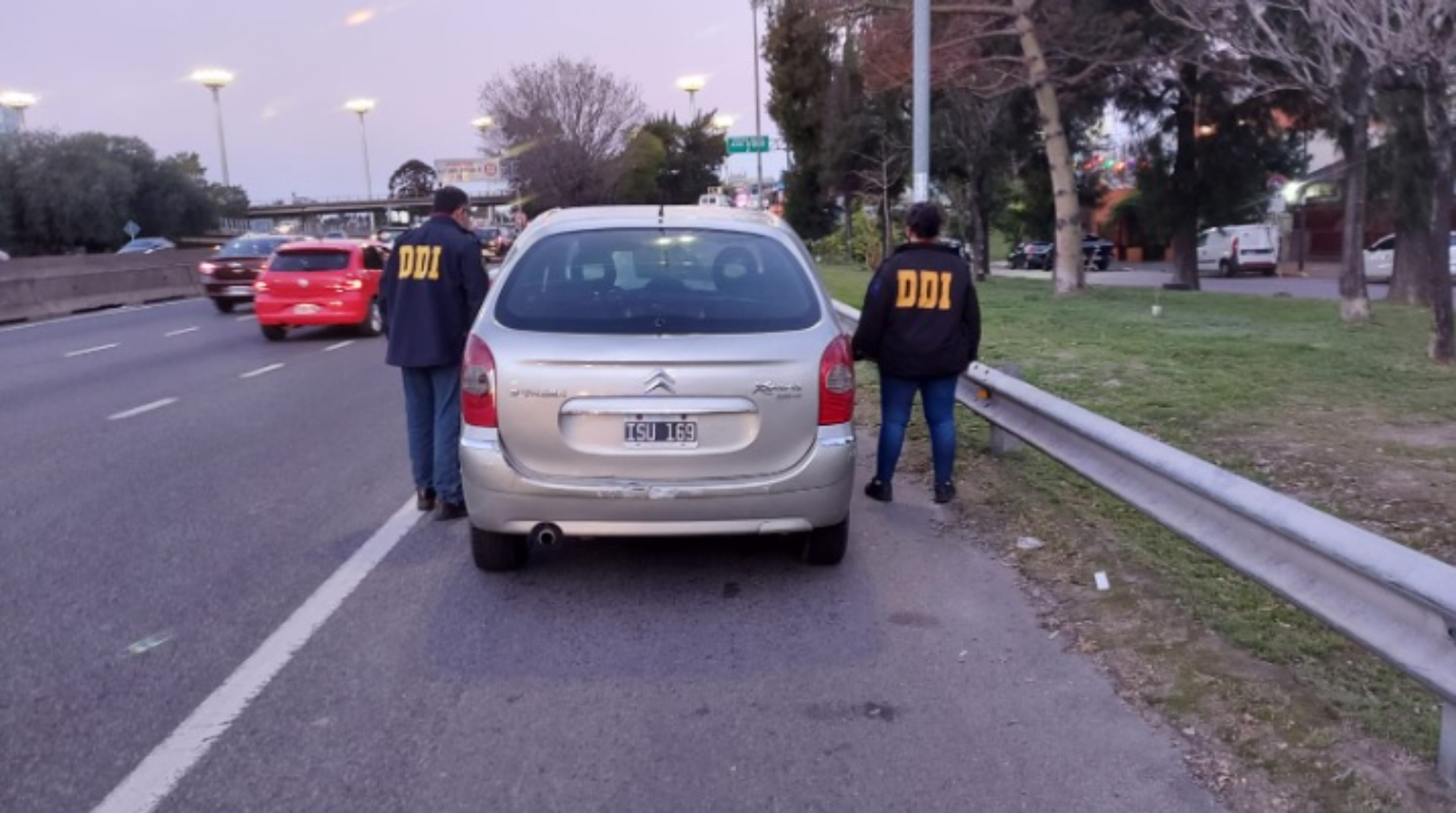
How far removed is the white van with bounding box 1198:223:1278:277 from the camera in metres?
42.0

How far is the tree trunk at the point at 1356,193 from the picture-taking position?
16062 millimetres

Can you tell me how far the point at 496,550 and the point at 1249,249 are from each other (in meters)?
41.3

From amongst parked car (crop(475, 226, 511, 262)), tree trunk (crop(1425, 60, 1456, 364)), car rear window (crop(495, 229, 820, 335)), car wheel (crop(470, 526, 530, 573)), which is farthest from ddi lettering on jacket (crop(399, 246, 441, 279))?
parked car (crop(475, 226, 511, 262))

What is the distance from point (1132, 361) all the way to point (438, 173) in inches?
2337

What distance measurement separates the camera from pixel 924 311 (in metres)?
7.09

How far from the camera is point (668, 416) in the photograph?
5387mm

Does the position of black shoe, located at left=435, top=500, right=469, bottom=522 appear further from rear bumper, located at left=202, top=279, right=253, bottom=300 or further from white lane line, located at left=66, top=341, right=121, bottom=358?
rear bumper, located at left=202, top=279, right=253, bottom=300

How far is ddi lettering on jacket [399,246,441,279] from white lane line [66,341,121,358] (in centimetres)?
1269

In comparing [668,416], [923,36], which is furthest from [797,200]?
[668,416]

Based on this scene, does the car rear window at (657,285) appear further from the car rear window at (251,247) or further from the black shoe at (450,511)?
the car rear window at (251,247)

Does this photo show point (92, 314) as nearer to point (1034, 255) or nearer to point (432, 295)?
point (432, 295)

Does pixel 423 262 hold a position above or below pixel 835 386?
above

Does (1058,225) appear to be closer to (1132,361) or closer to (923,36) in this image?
(923,36)

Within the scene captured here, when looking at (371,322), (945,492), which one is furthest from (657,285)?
(371,322)
